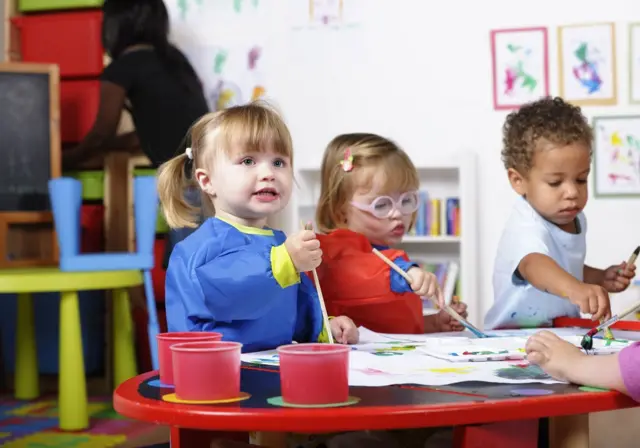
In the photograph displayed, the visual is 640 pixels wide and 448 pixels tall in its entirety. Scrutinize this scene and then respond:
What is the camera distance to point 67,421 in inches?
104

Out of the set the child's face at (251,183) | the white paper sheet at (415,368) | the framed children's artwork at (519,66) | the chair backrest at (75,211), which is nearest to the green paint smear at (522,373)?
the white paper sheet at (415,368)

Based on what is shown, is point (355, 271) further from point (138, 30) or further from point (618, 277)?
point (138, 30)

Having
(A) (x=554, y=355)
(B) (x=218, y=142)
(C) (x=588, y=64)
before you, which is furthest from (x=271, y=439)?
(C) (x=588, y=64)

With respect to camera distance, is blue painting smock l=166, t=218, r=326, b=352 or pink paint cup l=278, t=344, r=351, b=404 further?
blue painting smock l=166, t=218, r=326, b=352

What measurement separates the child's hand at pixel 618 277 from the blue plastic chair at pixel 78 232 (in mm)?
1524

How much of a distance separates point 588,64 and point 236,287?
284 centimetres

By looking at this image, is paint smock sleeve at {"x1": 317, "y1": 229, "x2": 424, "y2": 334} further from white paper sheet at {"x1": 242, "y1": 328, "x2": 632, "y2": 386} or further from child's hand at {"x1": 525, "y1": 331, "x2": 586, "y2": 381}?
child's hand at {"x1": 525, "y1": 331, "x2": 586, "y2": 381}

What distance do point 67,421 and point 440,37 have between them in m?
2.27

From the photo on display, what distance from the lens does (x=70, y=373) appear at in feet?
8.70

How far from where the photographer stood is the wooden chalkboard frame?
3.03 meters

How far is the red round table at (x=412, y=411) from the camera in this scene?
79 centimetres

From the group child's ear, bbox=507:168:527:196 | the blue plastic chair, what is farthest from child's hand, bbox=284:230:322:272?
the blue plastic chair

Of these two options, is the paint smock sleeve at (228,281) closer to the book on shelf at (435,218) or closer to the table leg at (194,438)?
the table leg at (194,438)

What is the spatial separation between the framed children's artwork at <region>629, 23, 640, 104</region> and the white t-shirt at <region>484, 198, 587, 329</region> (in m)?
1.87
